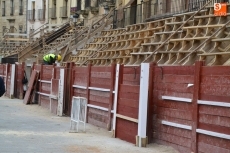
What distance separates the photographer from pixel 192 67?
1249cm

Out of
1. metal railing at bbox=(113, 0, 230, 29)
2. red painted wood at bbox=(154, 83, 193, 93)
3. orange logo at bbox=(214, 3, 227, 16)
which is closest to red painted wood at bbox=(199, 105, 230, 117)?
red painted wood at bbox=(154, 83, 193, 93)

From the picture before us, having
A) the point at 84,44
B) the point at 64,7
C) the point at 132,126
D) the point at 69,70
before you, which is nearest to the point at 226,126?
the point at 132,126

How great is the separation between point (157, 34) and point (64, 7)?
30.6 metres

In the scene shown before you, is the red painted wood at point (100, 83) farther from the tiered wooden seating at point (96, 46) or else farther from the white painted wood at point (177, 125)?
the tiered wooden seating at point (96, 46)

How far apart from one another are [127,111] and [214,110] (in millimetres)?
3830

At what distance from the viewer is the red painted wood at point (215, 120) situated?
10.9 metres

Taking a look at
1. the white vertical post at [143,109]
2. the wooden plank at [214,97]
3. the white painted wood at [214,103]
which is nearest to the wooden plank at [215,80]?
the wooden plank at [214,97]

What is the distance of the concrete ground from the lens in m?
13.2

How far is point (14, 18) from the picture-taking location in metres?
70.5

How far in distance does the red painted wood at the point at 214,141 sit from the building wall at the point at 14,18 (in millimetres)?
56066

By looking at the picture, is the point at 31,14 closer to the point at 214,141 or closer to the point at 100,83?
the point at 100,83

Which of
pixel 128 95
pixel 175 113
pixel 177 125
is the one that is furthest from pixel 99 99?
pixel 177 125

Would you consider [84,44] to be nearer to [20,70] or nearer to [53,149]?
[20,70]

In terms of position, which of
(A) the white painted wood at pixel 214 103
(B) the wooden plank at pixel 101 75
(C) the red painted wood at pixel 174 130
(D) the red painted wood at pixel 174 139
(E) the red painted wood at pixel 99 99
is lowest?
(D) the red painted wood at pixel 174 139
